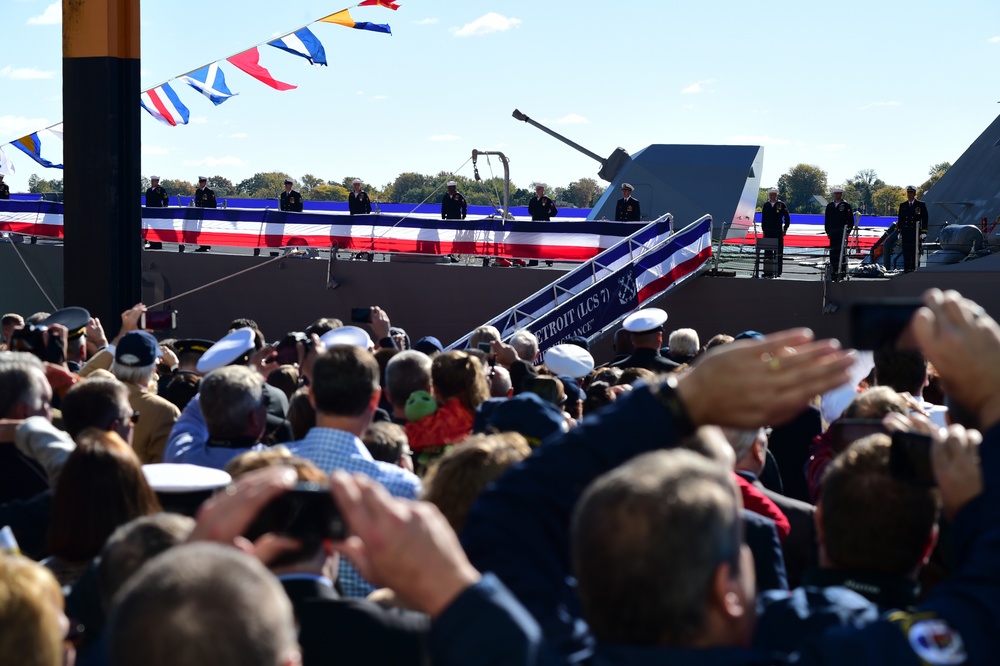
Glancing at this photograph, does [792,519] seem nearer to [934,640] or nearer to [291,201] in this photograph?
[934,640]

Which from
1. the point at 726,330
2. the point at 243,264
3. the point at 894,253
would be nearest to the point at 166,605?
the point at 726,330

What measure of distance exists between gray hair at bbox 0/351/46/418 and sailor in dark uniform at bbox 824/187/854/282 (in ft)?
43.9

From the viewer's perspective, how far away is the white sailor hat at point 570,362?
7.03m

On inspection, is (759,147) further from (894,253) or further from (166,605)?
(166,605)

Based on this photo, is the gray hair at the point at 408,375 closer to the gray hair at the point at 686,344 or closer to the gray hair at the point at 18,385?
the gray hair at the point at 18,385

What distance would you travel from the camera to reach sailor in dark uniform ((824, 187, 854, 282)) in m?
16.1

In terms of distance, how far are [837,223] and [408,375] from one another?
1277cm

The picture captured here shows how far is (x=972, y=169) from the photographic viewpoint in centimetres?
1880

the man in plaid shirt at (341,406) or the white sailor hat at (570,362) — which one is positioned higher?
the man in plaid shirt at (341,406)

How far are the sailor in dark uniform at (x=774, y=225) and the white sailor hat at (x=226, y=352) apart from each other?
1106cm

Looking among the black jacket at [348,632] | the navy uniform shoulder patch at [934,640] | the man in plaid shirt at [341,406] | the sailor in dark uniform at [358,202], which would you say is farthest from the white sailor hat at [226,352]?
the sailor in dark uniform at [358,202]

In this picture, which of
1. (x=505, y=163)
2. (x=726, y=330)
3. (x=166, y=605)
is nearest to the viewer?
(x=166, y=605)

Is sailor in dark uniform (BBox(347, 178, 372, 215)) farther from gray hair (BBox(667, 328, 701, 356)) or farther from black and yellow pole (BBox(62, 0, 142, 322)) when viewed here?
gray hair (BBox(667, 328, 701, 356))

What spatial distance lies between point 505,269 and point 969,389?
1556 centimetres
